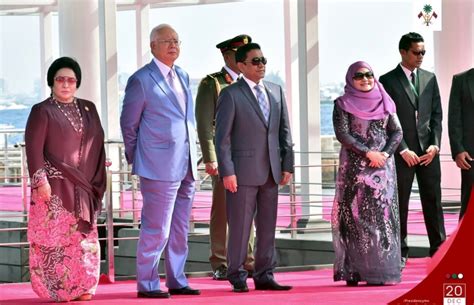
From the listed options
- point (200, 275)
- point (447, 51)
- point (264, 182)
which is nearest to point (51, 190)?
point (264, 182)

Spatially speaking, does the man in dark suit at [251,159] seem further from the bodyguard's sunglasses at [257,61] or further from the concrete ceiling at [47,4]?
the concrete ceiling at [47,4]

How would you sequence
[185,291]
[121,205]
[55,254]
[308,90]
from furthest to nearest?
[121,205] < [308,90] < [185,291] < [55,254]

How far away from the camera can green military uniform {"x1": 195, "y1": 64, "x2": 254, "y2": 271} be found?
6559 mm

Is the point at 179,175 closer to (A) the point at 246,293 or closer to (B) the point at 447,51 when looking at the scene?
(A) the point at 246,293

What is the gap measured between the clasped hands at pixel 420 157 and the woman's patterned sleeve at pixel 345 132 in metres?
0.48

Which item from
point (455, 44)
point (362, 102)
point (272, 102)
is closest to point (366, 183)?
point (362, 102)

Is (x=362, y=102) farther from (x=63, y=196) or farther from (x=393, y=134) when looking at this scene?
(x=63, y=196)

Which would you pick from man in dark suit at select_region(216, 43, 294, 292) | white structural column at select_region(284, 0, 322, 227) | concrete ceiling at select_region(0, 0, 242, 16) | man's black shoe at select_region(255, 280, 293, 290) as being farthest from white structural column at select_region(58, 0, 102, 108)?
concrete ceiling at select_region(0, 0, 242, 16)

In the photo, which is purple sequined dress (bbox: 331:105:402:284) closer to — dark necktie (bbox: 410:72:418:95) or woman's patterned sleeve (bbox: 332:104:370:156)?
woman's patterned sleeve (bbox: 332:104:370:156)

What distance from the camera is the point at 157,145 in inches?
233

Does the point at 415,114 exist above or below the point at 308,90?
below

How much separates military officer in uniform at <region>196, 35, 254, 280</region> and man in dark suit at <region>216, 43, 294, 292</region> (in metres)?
0.39

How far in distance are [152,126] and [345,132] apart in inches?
39.3

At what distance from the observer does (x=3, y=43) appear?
5494cm
